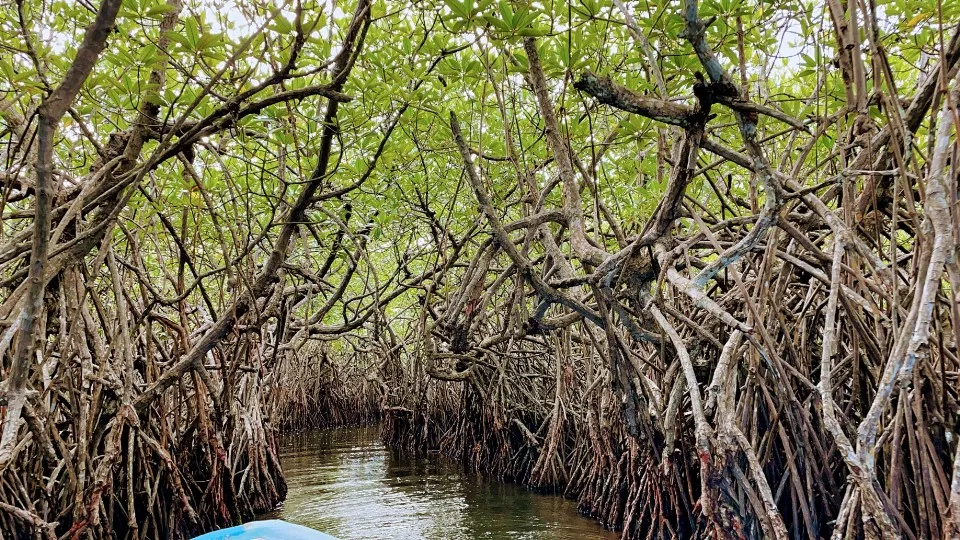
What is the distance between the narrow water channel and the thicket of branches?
1.14 ft

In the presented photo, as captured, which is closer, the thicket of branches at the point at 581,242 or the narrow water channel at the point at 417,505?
the thicket of branches at the point at 581,242

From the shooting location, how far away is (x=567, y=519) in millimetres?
4805

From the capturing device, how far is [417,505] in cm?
574

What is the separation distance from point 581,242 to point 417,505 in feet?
11.5

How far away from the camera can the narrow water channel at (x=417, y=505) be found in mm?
4711

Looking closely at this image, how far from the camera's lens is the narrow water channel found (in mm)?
4711

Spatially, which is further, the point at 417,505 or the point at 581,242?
the point at 417,505

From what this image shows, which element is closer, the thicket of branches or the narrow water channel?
the thicket of branches

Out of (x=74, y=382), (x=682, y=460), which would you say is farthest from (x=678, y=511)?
(x=74, y=382)

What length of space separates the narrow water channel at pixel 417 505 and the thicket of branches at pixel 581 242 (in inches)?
13.7

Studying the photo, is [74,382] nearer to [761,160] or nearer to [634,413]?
[634,413]

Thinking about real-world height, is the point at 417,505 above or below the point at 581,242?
below

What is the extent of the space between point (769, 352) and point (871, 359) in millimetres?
586

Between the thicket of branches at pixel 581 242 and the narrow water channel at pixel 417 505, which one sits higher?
the thicket of branches at pixel 581 242
